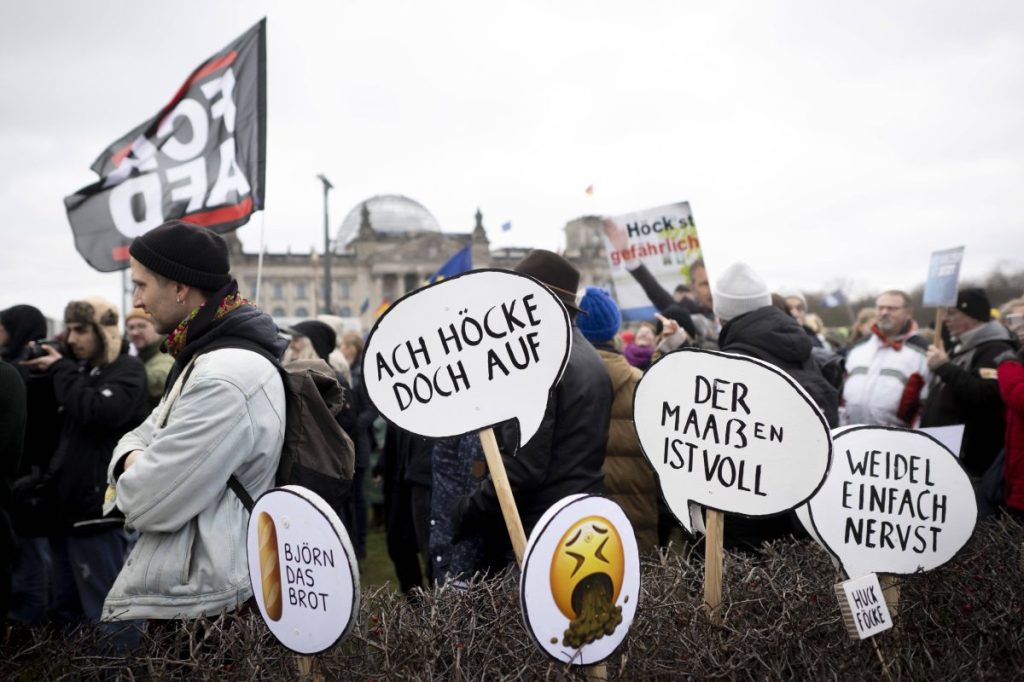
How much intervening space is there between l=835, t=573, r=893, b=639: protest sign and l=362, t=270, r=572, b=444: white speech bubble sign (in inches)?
33.6

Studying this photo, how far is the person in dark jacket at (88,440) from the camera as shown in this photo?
430cm

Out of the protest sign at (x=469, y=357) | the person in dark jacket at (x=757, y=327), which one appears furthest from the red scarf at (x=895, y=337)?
the protest sign at (x=469, y=357)

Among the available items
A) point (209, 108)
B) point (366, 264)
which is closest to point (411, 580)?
point (209, 108)

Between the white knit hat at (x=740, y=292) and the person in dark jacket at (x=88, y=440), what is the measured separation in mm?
2932

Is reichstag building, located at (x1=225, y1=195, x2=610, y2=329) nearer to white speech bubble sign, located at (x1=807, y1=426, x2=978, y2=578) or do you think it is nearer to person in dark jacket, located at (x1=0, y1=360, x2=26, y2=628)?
person in dark jacket, located at (x1=0, y1=360, x2=26, y2=628)

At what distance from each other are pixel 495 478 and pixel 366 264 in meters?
77.2

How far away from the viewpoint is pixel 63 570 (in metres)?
4.51

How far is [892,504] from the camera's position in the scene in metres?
2.57

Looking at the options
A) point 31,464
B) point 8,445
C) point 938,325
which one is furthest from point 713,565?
point 31,464

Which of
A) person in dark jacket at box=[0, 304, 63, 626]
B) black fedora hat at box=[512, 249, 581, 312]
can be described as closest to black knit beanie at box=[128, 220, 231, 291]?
black fedora hat at box=[512, 249, 581, 312]

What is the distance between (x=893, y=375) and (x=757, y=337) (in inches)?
86.6

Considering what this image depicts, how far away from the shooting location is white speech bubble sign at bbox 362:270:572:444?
2178mm

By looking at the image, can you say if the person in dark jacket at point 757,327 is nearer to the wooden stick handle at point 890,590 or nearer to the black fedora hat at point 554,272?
the black fedora hat at point 554,272

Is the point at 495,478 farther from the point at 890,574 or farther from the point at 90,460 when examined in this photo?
the point at 90,460
